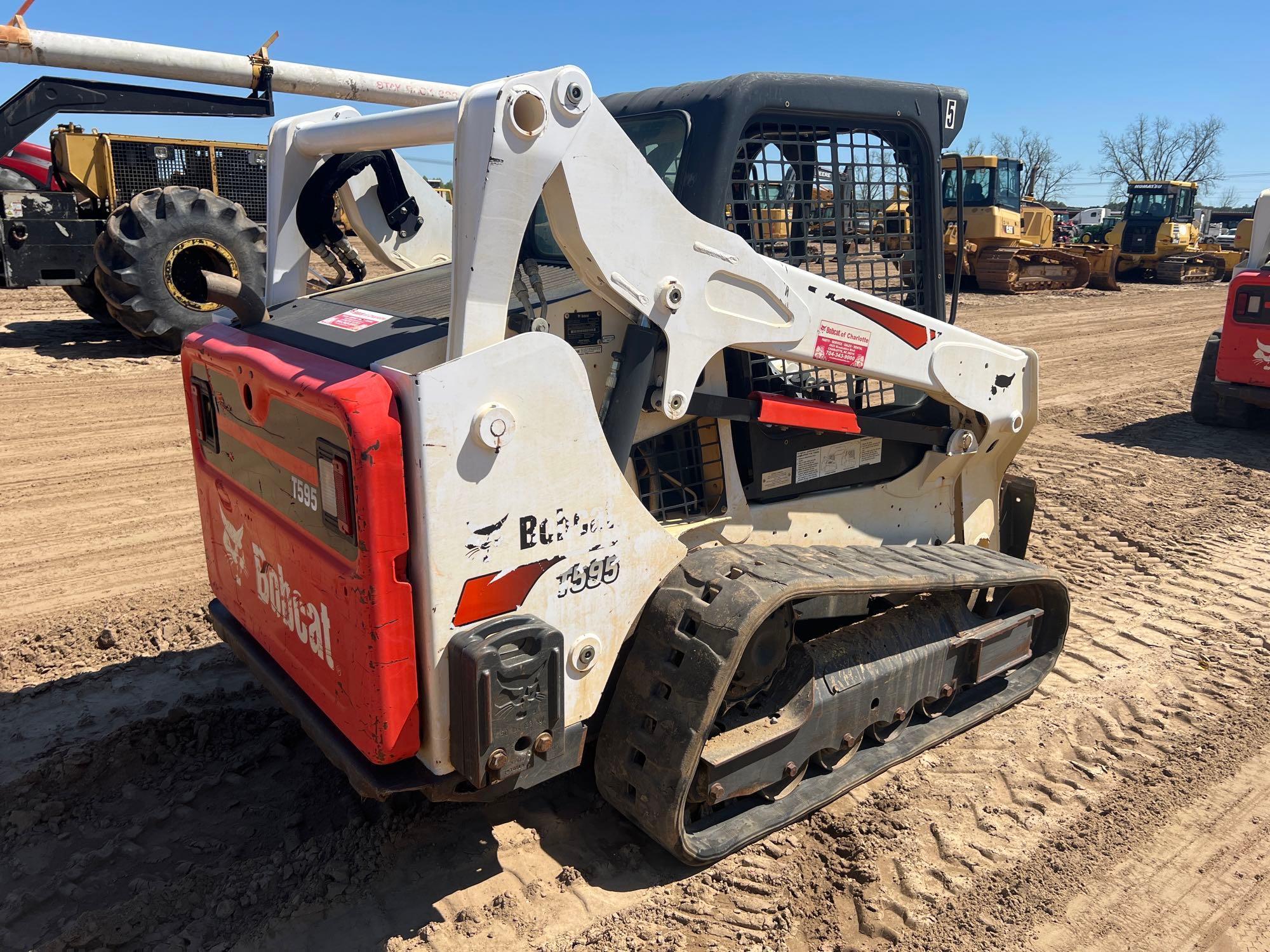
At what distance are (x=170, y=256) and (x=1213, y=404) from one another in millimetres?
10012

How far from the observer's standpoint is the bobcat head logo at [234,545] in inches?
127

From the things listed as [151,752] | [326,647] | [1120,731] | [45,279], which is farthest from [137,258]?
[1120,731]

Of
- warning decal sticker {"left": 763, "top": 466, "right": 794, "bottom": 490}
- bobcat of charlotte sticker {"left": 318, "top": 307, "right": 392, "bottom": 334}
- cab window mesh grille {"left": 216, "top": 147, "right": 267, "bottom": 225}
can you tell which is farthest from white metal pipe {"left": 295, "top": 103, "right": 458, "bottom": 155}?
cab window mesh grille {"left": 216, "top": 147, "right": 267, "bottom": 225}

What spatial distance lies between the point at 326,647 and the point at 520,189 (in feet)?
4.29

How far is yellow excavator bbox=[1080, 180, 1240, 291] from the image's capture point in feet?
87.6

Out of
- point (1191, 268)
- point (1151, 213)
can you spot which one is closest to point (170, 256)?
point (1151, 213)

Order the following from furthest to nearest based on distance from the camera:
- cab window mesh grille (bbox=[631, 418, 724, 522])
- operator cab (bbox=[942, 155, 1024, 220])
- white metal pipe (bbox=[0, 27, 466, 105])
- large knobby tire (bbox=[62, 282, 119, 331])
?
operator cab (bbox=[942, 155, 1024, 220]) < large knobby tire (bbox=[62, 282, 119, 331]) < white metal pipe (bbox=[0, 27, 466, 105]) < cab window mesh grille (bbox=[631, 418, 724, 522])

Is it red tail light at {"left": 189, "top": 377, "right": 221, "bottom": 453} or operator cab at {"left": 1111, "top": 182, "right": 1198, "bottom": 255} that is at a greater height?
operator cab at {"left": 1111, "top": 182, "right": 1198, "bottom": 255}

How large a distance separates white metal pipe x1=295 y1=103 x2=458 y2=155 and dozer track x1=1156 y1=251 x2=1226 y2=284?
28.1 metres

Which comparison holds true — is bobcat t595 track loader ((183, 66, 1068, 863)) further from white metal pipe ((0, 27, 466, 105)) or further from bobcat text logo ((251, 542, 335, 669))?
white metal pipe ((0, 27, 466, 105))

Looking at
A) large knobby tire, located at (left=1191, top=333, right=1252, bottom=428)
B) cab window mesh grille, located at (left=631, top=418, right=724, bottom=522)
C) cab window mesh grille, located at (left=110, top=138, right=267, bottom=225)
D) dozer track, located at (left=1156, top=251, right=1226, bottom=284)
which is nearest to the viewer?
cab window mesh grille, located at (left=631, top=418, right=724, bottom=522)

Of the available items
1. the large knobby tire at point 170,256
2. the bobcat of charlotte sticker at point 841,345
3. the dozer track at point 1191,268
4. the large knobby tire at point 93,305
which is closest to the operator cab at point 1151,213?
the dozer track at point 1191,268

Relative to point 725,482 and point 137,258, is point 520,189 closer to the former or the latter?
point 725,482

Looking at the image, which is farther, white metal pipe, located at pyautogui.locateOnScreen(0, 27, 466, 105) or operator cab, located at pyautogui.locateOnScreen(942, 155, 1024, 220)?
operator cab, located at pyautogui.locateOnScreen(942, 155, 1024, 220)
